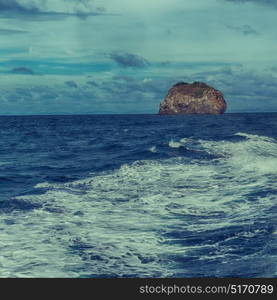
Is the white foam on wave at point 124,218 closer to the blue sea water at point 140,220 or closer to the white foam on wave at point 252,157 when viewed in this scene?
the blue sea water at point 140,220

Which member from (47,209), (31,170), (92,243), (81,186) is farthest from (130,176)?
(92,243)

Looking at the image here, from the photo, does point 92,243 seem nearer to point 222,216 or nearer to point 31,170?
point 222,216

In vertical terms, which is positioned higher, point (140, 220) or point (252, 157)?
point (252, 157)

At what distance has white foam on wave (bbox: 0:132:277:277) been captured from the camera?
11.0 m

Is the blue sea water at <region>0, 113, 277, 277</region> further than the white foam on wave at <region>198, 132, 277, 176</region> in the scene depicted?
No

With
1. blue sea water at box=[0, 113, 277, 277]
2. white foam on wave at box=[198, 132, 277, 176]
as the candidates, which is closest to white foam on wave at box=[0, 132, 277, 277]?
blue sea water at box=[0, 113, 277, 277]

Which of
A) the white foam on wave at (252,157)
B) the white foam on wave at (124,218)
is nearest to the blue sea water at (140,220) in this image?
the white foam on wave at (124,218)

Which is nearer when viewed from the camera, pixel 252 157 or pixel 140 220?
pixel 140 220

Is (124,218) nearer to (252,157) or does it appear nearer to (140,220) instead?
(140,220)

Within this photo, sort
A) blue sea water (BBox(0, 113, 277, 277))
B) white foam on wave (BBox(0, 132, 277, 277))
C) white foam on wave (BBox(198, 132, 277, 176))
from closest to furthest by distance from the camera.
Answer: blue sea water (BBox(0, 113, 277, 277)), white foam on wave (BBox(0, 132, 277, 277)), white foam on wave (BBox(198, 132, 277, 176))

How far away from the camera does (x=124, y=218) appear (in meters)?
15.8

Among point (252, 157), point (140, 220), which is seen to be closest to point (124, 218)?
point (140, 220)

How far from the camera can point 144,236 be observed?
44.1 feet

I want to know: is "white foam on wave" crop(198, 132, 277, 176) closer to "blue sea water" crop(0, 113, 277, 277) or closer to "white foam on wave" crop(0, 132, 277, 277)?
"blue sea water" crop(0, 113, 277, 277)
